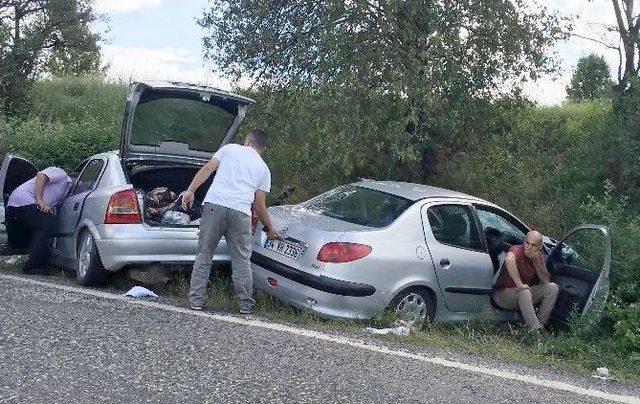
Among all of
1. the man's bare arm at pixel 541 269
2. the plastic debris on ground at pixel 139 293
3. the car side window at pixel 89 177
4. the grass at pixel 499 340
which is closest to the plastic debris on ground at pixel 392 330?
the grass at pixel 499 340

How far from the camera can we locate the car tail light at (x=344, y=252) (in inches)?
292

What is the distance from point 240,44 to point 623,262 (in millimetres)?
7542

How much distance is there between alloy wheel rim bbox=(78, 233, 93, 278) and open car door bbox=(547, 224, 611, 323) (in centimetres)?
488

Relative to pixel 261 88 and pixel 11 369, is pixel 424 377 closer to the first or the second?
pixel 11 369

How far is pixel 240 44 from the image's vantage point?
1352 cm

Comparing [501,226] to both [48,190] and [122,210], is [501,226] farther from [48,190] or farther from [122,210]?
[48,190]

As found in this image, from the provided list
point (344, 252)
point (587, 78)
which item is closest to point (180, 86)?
point (344, 252)

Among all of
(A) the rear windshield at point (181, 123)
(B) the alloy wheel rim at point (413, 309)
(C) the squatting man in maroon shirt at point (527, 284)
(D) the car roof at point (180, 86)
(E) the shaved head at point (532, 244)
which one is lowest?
(B) the alloy wheel rim at point (413, 309)

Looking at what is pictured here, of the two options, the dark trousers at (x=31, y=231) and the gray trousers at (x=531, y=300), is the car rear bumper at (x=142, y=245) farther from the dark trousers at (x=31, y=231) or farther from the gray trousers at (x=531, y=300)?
the gray trousers at (x=531, y=300)

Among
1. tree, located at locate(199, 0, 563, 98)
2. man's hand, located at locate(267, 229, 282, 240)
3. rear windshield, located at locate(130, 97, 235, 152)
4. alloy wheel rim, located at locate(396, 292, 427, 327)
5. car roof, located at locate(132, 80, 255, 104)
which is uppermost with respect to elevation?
tree, located at locate(199, 0, 563, 98)

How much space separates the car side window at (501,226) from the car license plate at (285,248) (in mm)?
→ 2179

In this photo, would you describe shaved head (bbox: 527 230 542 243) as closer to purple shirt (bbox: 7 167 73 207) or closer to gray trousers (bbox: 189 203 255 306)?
gray trousers (bbox: 189 203 255 306)

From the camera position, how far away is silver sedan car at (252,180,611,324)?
7.46 meters

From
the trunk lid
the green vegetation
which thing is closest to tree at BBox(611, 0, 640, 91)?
the green vegetation
